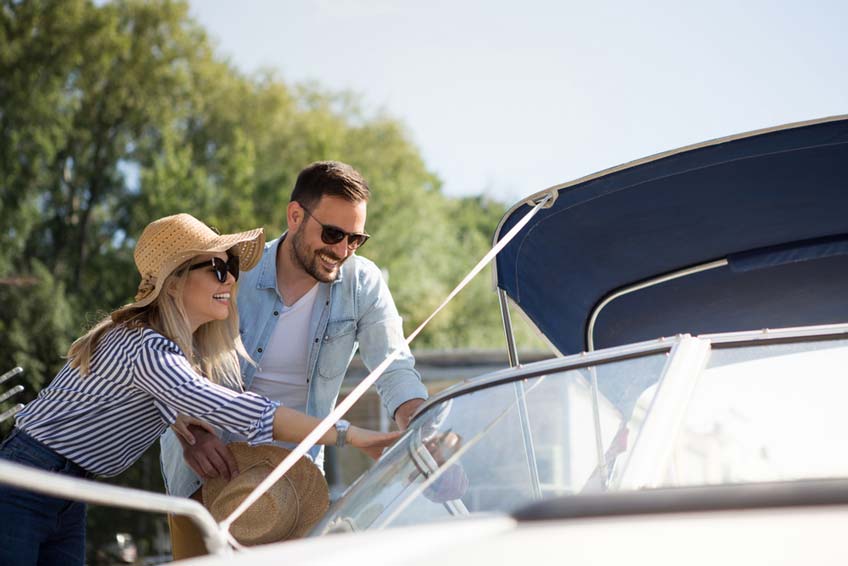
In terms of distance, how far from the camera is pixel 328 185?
386 centimetres

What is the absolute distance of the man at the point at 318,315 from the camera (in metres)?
3.78

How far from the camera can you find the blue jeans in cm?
281

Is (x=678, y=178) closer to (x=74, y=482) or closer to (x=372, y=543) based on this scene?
(x=372, y=543)

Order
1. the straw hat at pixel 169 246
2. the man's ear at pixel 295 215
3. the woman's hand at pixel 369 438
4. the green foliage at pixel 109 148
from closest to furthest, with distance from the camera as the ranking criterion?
1. the woman's hand at pixel 369 438
2. the straw hat at pixel 169 246
3. the man's ear at pixel 295 215
4. the green foliage at pixel 109 148

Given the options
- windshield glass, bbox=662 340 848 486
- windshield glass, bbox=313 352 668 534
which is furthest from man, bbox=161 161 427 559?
windshield glass, bbox=662 340 848 486

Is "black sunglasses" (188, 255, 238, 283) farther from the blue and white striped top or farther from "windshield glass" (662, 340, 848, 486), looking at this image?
→ "windshield glass" (662, 340, 848, 486)

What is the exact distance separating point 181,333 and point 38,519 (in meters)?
0.63

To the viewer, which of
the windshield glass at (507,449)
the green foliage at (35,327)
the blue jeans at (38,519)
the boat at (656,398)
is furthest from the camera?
the green foliage at (35,327)

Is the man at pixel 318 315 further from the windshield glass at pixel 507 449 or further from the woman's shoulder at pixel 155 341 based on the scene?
the windshield glass at pixel 507 449

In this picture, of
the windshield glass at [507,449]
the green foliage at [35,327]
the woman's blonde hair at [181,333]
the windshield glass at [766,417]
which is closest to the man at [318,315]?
the woman's blonde hair at [181,333]

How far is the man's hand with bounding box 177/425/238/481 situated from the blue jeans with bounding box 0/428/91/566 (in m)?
0.31

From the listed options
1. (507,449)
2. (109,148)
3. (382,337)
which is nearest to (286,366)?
(382,337)

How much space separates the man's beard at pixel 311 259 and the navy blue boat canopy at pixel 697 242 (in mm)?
724

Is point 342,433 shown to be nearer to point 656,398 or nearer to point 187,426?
point 187,426
